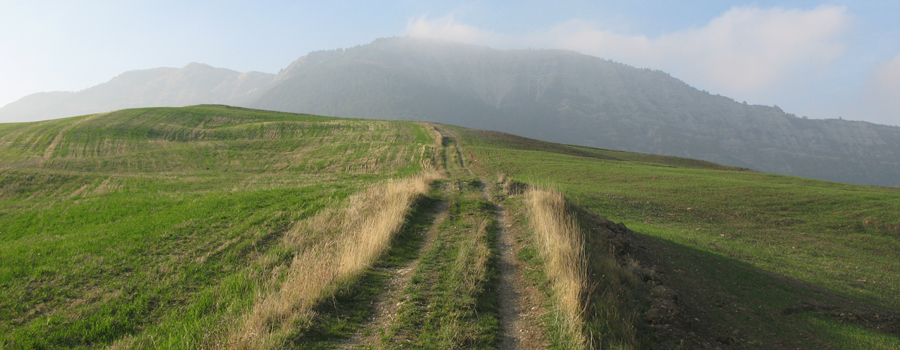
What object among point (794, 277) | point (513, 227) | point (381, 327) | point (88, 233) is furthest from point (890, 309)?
point (88, 233)

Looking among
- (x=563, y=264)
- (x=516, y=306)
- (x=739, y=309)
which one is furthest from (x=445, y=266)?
(x=739, y=309)

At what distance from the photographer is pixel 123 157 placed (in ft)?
118

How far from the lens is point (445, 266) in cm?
912

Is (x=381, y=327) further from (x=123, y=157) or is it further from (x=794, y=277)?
(x=123, y=157)

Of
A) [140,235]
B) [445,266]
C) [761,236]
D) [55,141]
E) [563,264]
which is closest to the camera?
[563,264]

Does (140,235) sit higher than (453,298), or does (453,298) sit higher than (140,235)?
(453,298)

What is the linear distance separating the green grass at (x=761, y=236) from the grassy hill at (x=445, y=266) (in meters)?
0.11

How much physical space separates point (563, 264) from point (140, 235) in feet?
47.2

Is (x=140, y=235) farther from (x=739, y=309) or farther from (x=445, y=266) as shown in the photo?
(x=739, y=309)

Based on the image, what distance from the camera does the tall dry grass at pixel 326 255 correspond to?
6039 millimetres

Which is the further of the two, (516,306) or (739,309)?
(739,309)

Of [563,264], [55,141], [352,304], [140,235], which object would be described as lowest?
[140,235]

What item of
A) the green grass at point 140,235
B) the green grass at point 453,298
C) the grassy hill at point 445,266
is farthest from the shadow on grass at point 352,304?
the green grass at point 140,235

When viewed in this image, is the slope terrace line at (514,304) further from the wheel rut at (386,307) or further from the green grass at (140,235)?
the green grass at (140,235)
